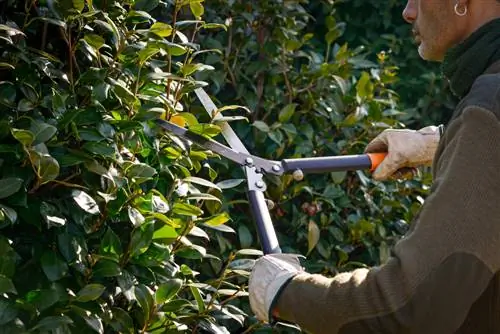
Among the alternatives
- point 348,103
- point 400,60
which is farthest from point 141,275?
point 400,60

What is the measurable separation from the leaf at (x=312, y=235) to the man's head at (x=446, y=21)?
1390 millimetres

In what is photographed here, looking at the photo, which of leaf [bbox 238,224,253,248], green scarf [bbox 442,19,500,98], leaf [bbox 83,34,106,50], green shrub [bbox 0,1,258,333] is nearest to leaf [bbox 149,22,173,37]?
green shrub [bbox 0,1,258,333]

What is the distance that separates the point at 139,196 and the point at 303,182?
1181mm

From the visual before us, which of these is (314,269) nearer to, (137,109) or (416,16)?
(137,109)

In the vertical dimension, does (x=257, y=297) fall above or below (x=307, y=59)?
above

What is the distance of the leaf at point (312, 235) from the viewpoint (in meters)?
3.83

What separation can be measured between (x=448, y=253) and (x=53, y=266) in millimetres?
1087

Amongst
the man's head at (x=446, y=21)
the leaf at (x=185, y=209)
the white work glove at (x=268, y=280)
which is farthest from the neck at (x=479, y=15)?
the leaf at (x=185, y=209)

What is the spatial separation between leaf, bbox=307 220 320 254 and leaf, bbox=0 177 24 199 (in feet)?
4.42

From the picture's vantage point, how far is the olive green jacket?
6.78 ft

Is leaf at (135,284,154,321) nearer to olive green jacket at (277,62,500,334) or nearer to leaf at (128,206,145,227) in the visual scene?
leaf at (128,206,145,227)

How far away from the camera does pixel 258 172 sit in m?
3.01

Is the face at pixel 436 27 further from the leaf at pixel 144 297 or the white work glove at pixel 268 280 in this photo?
the leaf at pixel 144 297

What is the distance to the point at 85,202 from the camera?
2834mm
